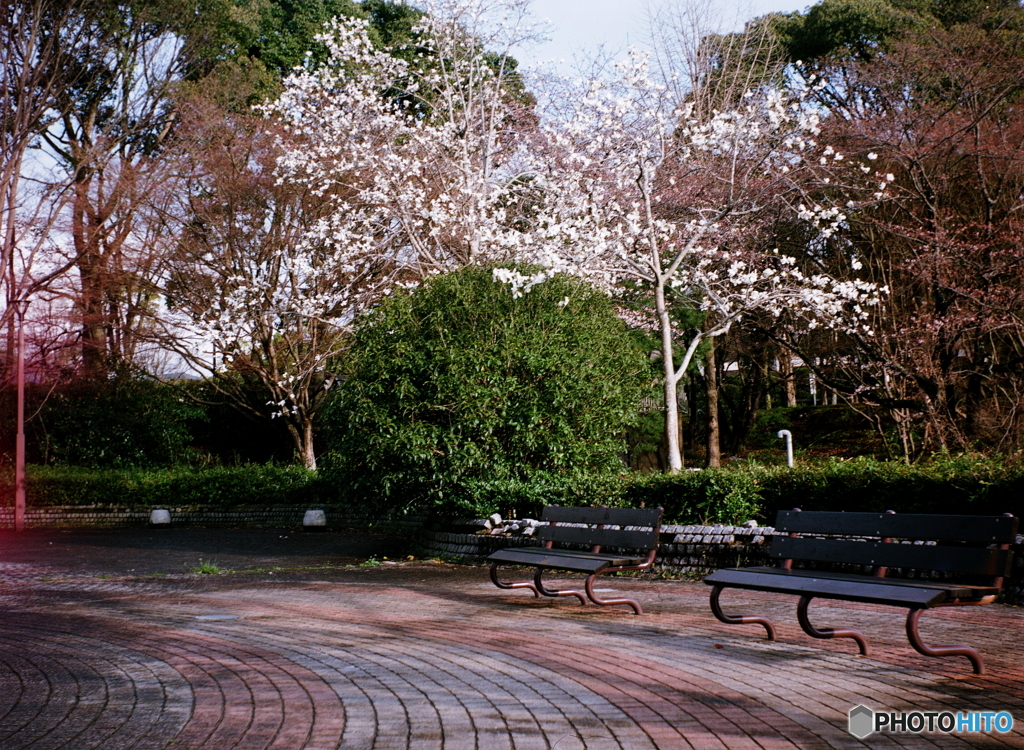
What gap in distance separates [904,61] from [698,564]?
50.4 feet

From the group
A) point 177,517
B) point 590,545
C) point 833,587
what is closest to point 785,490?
point 590,545

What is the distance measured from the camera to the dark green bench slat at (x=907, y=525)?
18.4 ft

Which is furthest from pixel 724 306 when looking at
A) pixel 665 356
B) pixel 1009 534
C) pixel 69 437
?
pixel 69 437

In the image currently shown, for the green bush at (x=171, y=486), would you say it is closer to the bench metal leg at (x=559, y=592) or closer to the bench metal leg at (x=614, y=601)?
the bench metal leg at (x=559, y=592)

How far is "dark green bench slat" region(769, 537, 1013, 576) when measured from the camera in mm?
5402

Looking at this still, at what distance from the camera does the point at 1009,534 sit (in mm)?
5492

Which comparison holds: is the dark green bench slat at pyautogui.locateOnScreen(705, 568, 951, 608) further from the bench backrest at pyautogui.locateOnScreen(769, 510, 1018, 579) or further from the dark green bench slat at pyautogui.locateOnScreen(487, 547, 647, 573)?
the dark green bench slat at pyautogui.locateOnScreen(487, 547, 647, 573)

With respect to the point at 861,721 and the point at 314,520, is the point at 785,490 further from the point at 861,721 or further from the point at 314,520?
the point at 314,520

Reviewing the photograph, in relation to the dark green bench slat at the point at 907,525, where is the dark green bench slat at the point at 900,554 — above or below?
below

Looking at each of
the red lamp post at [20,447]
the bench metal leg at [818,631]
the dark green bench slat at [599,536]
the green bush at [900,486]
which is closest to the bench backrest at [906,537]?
the bench metal leg at [818,631]

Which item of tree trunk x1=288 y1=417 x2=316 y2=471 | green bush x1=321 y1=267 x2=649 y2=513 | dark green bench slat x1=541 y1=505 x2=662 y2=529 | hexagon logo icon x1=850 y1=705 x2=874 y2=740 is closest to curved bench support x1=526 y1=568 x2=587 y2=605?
dark green bench slat x1=541 y1=505 x2=662 y2=529

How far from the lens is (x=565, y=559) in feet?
26.6

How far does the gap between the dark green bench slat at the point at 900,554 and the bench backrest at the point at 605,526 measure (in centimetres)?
128

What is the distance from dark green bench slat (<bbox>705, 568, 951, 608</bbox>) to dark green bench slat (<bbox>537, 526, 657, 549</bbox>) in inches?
47.8
